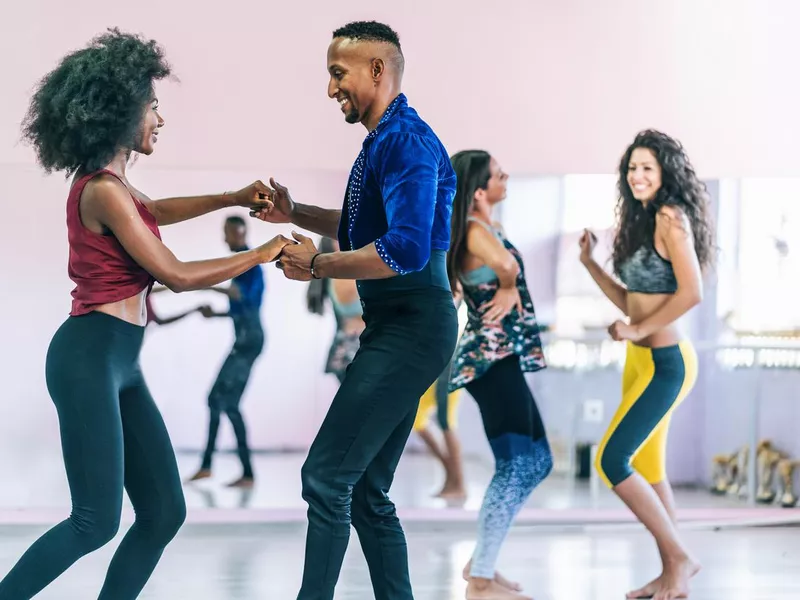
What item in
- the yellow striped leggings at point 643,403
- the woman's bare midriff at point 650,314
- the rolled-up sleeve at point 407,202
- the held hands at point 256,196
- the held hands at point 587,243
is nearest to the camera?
the rolled-up sleeve at point 407,202

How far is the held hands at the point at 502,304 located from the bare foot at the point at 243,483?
1.64 m

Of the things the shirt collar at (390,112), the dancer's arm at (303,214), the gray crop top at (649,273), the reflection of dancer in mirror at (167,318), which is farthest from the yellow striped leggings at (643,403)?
the reflection of dancer in mirror at (167,318)

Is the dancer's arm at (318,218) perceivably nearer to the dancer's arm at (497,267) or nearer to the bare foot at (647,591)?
the dancer's arm at (497,267)

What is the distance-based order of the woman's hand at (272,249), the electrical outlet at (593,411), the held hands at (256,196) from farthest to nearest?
the electrical outlet at (593,411)
the held hands at (256,196)
the woman's hand at (272,249)

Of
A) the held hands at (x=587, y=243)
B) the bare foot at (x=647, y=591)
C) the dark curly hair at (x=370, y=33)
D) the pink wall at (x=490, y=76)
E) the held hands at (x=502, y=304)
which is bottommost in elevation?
the bare foot at (x=647, y=591)

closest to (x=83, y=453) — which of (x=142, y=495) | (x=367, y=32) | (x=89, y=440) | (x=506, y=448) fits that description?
(x=89, y=440)

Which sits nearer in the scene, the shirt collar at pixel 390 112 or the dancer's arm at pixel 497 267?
the shirt collar at pixel 390 112

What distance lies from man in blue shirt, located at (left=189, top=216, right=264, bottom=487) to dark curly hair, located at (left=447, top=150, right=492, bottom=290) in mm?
1316

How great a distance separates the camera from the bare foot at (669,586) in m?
3.35

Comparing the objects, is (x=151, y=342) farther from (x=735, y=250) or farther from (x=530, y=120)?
(x=735, y=250)

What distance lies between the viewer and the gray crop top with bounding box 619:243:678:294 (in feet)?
11.3

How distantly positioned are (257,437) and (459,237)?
155 centimetres

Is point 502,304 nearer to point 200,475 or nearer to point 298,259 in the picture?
point 298,259

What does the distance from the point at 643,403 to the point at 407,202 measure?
1.52 m
